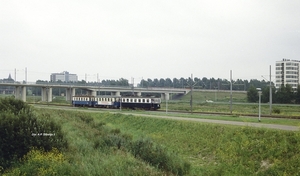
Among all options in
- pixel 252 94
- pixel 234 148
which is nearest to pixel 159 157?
pixel 234 148

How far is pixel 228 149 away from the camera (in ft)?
67.5

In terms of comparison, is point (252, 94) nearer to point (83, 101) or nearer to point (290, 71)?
point (83, 101)

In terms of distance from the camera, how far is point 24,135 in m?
20.8

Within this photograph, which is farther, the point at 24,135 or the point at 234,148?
the point at 24,135

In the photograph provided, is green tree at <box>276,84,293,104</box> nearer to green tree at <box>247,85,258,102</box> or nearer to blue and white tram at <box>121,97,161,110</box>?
green tree at <box>247,85,258,102</box>

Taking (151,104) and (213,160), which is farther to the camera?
(151,104)

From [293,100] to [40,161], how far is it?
5212 cm

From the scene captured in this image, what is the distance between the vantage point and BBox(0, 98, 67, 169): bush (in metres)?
20.3

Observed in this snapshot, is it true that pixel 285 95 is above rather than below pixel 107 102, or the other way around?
above

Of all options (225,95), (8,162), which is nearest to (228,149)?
(8,162)

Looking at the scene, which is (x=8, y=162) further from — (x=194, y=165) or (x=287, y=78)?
(x=287, y=78)

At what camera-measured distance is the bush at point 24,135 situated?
20.3m

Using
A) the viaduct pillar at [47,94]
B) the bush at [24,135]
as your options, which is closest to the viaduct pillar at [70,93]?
the viaduct pillar at [47,94]

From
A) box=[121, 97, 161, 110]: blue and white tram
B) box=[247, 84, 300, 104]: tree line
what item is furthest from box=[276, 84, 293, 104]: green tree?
box=[121, 97, 161, 110]: blue and white tram
